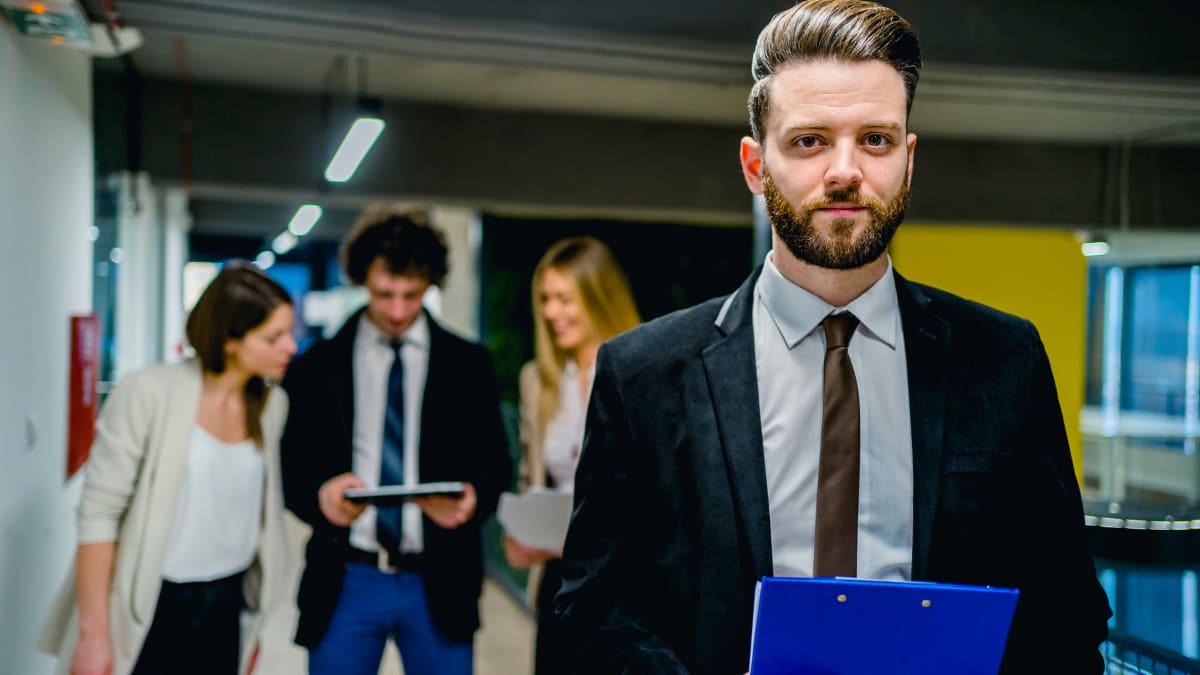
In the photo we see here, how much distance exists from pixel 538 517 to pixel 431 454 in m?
0.33

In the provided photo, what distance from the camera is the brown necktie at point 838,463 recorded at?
3.75 feet

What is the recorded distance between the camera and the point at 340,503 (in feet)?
7.87

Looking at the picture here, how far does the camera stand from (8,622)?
2857 millimetres

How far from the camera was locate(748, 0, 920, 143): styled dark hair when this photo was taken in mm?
1127

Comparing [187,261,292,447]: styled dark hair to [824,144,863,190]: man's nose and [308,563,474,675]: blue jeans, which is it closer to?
[308,563,474,675]: blue jeans

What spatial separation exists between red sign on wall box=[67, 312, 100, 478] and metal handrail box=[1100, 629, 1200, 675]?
345 cm

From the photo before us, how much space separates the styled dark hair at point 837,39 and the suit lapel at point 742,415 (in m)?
0.24

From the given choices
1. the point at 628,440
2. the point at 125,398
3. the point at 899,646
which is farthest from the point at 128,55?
the point at 899,646

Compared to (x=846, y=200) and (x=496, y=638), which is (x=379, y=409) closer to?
(x=846, y=200)

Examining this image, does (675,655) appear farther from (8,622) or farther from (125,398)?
(8,622)

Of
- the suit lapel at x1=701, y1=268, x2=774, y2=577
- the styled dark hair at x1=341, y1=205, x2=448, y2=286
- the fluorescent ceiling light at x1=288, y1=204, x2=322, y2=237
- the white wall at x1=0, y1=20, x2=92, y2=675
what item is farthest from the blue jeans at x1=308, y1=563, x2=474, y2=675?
the fluorescent ceiling light at x1=288, y1=204, x2=322, y2=237

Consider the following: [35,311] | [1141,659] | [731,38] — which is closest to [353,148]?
[35,311]

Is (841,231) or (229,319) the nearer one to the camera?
(841,231)

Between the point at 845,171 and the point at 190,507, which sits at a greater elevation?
the point at 845,171
